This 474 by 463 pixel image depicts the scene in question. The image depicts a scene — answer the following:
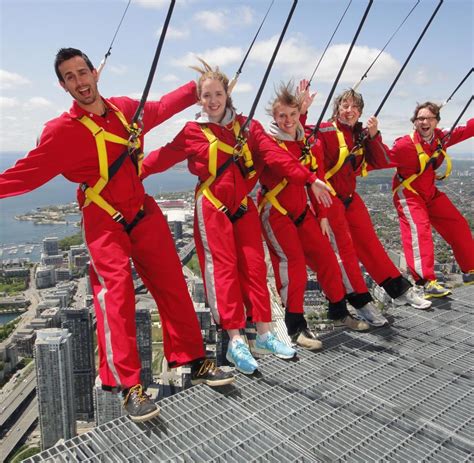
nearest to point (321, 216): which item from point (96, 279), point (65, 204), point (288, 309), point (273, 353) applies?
point (288, 309)

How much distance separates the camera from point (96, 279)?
2314 millimetres

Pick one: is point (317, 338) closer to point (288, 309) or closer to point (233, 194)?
point (288, 309)

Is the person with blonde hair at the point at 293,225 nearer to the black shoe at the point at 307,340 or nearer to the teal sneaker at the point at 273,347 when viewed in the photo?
the black shoe at the point at 307,340

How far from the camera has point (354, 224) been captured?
3.57 m

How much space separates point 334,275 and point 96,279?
1.65m

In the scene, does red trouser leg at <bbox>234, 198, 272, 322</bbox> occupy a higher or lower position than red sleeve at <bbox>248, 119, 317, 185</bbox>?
lower

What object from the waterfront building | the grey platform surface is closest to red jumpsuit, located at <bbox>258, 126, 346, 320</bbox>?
the grey platform surface

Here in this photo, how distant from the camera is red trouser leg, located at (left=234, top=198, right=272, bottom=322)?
2686 millimetres

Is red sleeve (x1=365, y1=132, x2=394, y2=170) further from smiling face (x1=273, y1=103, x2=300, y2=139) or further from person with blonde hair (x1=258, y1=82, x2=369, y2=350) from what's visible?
smiling face (x1=273, y1=103, x2=300, y2=139)

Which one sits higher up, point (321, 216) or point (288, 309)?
point (321, 216)

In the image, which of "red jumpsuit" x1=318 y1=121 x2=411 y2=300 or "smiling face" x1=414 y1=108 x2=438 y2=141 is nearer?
"red jumpsuit" x1=318 y1=121 x2=411 y2=300

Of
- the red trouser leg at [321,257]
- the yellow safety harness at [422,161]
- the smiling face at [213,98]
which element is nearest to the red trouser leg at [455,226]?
the yellow safety harness at [422,161]

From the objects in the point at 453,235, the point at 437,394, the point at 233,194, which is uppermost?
the point at 233,194

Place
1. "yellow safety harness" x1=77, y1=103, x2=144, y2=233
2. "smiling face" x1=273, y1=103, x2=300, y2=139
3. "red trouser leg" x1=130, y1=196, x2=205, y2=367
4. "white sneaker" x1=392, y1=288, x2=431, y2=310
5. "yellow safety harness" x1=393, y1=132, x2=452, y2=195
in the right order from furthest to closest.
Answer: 1. "yellow safety harness" x1=393, y1=132, x2=452, y2=195
2. "white sneaker" x1=392, y1=288, x2=431, y2=310
3. "smiling face" x1=273, y1=103, x2=300, y2=139
4. "red trouser leg" x1=130, y1=196, x2=205, y2=367
5. "yellow safety harness" x1=77, y1=103, x2=144, y2=233
